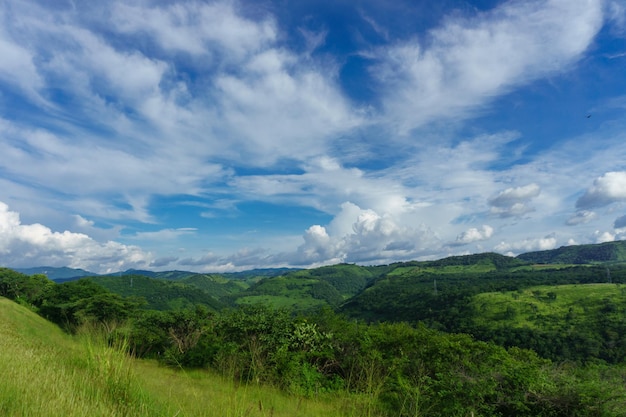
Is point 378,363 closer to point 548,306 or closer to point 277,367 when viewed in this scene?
point 277,367

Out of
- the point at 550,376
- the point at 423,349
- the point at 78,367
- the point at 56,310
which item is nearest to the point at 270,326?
the point at 423,349

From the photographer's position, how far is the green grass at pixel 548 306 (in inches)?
4135

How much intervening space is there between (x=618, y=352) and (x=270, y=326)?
103 meters

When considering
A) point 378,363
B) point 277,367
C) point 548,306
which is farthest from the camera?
point 548,306

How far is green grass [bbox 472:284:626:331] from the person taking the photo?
105019 millimetres

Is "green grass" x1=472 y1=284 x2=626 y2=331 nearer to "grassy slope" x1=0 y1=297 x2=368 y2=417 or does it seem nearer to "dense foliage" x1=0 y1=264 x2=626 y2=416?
"dense foliage" x1=0 y1=264 x2=626 y2=416

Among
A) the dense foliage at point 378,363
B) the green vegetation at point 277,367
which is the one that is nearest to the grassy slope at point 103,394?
the green vegetation at point 277,367

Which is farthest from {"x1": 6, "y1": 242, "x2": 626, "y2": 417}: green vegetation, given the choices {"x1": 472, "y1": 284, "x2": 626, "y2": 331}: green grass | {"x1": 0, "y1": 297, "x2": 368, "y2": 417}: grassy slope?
{"x1": 472, "y1": 284, "x2": 626, "y2": 331}: green grass

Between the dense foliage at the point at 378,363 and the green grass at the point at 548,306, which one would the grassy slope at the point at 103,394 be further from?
the green grass at the point at 548,306

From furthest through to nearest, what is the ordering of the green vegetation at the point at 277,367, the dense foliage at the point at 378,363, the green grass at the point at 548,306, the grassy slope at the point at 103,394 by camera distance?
1. the green grass at the point at 548,306
2. the dense foliage at the point at 378,363
3. the green vegetation at the point at 277,367
4. the grassy slope at the point at 103,394

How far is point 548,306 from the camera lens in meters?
117

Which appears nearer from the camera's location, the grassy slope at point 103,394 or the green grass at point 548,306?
the grassy slope at point 103,394

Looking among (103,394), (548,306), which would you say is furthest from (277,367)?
(548,306)

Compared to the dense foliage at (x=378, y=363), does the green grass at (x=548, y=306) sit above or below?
below
